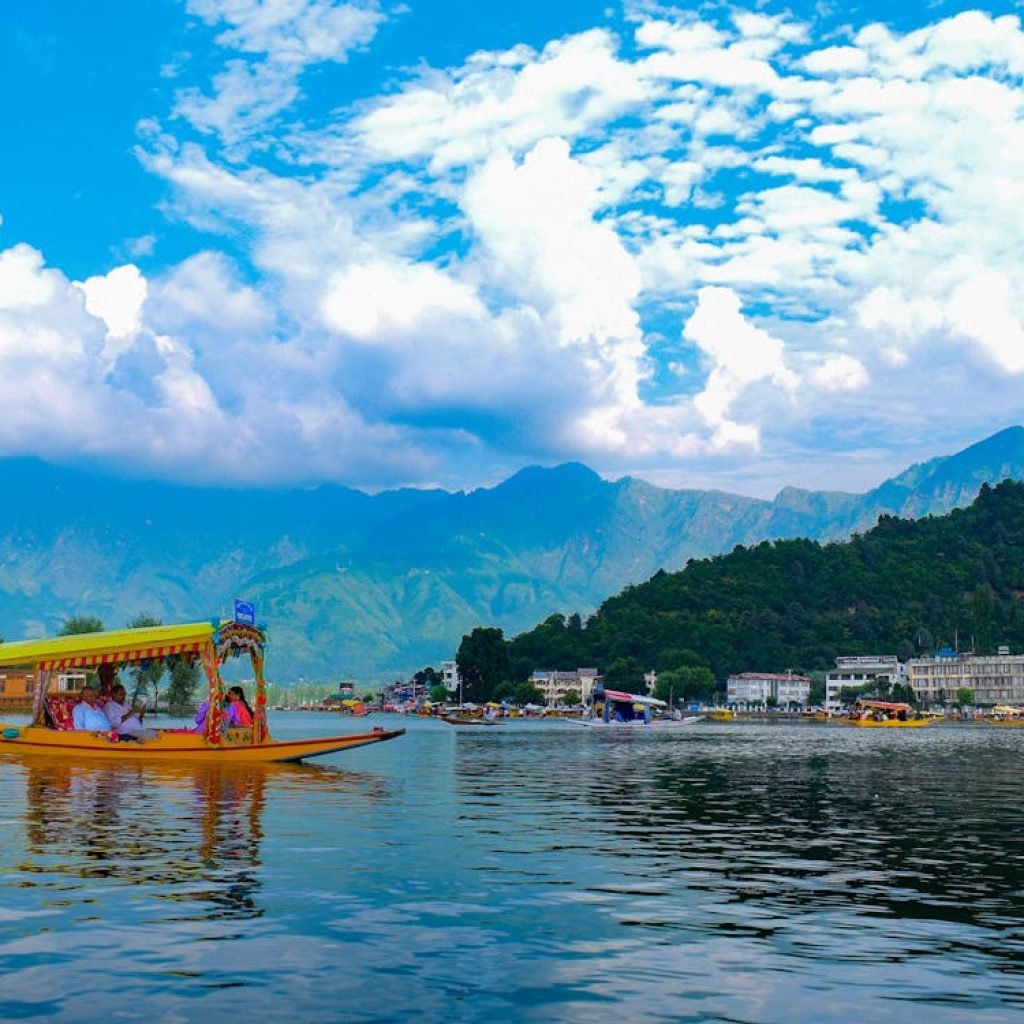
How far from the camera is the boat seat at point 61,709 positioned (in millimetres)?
46969

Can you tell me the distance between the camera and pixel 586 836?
27281 millimetres

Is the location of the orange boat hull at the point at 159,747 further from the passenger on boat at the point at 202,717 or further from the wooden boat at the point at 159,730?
the passenger on boat at the point at 202,717

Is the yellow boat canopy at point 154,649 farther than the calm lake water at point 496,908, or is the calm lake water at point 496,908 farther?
the yellow boat canopy at point 154,649

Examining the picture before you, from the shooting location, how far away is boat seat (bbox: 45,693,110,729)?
47.0 m

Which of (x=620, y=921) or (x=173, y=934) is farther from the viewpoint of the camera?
(x=620, y=921)

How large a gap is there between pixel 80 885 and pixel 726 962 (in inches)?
395

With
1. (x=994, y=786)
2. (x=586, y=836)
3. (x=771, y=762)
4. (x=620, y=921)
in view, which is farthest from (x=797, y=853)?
(x=771, y=762)

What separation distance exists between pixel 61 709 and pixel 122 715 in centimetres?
290

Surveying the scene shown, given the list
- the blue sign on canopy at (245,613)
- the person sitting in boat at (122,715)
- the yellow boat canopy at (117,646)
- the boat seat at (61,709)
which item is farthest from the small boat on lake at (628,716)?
the yellow boat canopy at (117,646)

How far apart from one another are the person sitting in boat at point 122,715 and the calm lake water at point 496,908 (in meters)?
8.68

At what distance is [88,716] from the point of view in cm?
4556

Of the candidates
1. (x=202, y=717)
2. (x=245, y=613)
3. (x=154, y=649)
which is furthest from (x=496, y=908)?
(x=202, y=717)

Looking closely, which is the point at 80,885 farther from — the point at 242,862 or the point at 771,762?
the point at 771,762

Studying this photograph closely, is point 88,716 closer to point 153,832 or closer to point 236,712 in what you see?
point 236,712
